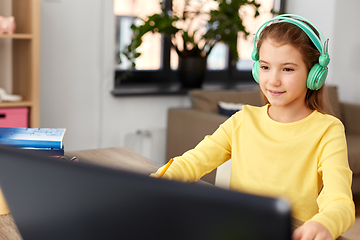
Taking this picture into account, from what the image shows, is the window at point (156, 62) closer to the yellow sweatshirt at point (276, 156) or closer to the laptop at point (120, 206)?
the yellow sweatshirt at point (276, 156)

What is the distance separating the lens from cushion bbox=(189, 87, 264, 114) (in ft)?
9.59

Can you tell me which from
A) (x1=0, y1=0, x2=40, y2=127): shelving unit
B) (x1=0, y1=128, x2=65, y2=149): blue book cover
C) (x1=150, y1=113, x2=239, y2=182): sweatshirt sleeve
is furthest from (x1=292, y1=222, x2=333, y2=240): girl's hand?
(x1=0, y1=0, x2=40, y2=127): shelving unit

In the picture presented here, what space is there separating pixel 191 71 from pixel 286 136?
2.20 m

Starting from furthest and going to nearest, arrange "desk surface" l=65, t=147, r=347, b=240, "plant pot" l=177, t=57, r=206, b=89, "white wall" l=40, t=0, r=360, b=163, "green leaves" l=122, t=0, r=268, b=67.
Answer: "plant pot" l=177, t=57, r=206, b=89
"green leaves" l=122, t=0, r=268, b=67
"white wall" l=40, t=0, r=360, b=163
"desk surface" l=65, t=147, r=347, b=240

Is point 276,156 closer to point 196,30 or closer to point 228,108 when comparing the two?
point 228,108

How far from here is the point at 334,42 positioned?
380 cm

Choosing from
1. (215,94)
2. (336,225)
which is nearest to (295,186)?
(336,225)

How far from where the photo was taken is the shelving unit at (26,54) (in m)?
2.31

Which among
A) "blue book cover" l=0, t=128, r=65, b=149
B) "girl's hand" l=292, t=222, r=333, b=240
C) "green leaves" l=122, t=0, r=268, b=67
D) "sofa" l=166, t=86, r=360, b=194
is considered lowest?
"sofa" l=166, t=86, r=360, b=194

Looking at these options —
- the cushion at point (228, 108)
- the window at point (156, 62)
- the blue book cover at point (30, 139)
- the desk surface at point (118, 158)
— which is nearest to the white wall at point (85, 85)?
the window at point (156, 62)

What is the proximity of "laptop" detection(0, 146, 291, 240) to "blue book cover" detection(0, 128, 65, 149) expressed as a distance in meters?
0.61

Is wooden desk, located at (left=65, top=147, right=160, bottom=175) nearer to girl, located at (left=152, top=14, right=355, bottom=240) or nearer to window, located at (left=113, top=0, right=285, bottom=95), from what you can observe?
girl, located at (left=152, top=14, right=355, bottom=240)

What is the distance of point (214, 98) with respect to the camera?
2.94 metres

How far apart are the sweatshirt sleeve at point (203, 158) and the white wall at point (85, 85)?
1.94 metres
